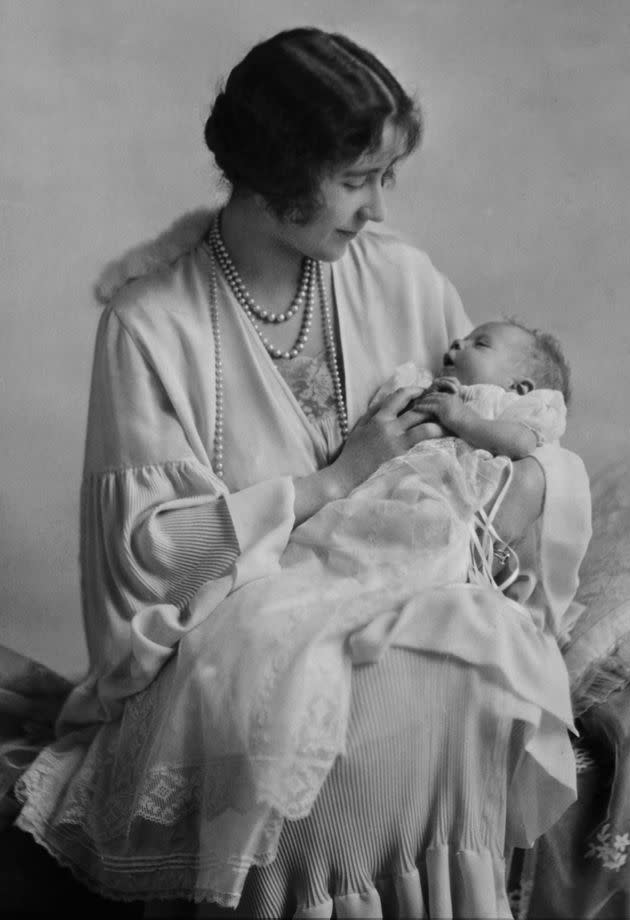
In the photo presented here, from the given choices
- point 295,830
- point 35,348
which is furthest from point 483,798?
point 35,348

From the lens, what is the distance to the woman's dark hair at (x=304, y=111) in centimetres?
202

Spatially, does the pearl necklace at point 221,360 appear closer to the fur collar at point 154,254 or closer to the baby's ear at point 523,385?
the fur collar at point 154,254

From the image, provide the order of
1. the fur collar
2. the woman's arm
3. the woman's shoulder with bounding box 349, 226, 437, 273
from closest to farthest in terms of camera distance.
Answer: the woman's arm < the fur collar < the woman's shoulder with bounding box 349, 226, 437, 273

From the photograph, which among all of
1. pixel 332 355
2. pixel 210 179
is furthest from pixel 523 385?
pixel 210 179

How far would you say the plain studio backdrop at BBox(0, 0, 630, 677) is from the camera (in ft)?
9.26

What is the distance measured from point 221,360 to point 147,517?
28 centimetres

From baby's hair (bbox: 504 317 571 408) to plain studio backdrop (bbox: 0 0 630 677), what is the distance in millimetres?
→ 751

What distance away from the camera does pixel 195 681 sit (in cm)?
189

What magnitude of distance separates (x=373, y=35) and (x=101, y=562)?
4.38 ft

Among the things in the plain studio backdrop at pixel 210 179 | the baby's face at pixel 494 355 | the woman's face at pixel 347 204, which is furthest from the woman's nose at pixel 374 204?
the plain studio backdrop at pixel 210 179

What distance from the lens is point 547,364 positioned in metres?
2.21

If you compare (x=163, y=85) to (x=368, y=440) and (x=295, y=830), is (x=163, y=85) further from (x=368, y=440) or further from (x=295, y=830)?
(x=295, y=830)

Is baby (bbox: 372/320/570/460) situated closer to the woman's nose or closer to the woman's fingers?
the woman's fingers

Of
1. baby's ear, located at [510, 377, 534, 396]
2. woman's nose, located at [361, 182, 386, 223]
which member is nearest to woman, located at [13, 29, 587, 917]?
woman's nose, located at [361, 182, 386, 223]
